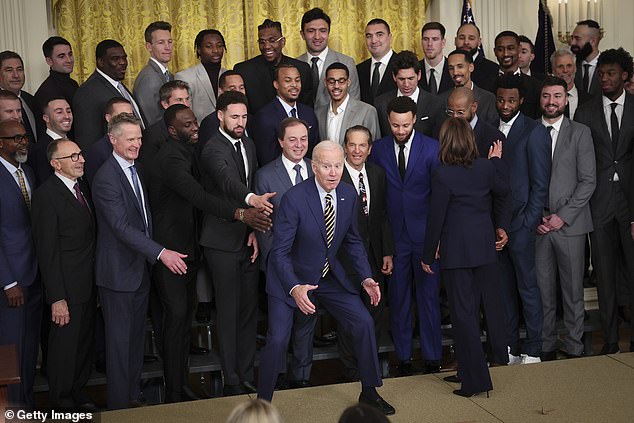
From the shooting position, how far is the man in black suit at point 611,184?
6.89 m

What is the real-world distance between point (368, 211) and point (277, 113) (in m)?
0.99

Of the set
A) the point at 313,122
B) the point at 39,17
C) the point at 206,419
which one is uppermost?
the point at 39,17

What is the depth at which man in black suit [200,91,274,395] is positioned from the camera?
20.4ft

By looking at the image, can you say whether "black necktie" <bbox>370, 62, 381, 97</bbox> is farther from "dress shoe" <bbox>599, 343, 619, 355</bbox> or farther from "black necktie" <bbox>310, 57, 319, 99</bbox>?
"dress shoe" <bbox>599, 343, 619, 355</bbox>

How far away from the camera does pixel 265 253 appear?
6.28 meters

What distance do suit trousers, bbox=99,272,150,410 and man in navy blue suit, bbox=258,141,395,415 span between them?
100 cm

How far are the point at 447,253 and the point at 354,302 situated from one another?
67cm

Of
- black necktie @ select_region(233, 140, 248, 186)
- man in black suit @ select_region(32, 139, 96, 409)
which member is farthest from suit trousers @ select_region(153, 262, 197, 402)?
black necktie @ select_region(233, 140, 248, 186)

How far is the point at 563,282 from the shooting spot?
6.90 metres

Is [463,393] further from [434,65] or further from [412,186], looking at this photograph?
[434,65]

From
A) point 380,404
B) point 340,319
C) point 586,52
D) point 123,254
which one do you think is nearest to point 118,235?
point 123,254

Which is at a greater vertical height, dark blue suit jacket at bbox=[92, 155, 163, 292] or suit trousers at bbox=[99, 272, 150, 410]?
dark blue suit jacket at bbox=[92, 155, 163, 292]

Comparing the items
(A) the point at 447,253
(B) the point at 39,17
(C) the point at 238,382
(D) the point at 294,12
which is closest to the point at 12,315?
(C) the point at 238,382

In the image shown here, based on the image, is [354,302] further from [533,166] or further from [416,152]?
[533,166]
